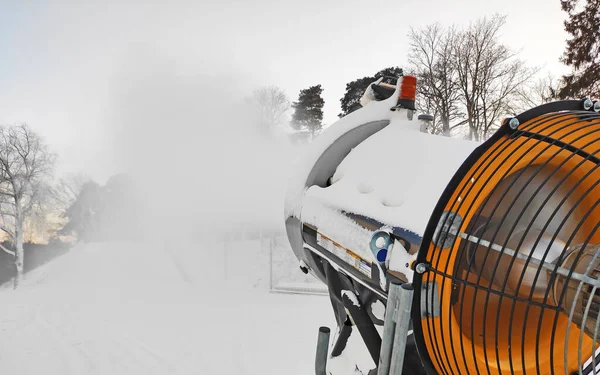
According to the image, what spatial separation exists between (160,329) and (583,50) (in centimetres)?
1713

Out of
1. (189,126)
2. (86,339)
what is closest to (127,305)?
(86,339)

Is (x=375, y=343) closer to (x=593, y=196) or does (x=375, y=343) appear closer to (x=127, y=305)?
(x=593, y=196)

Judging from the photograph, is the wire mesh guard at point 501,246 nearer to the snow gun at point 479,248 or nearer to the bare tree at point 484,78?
the snow gun at point 479,248

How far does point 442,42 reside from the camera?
18250 millimetres

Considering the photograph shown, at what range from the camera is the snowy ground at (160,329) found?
6.19 meters

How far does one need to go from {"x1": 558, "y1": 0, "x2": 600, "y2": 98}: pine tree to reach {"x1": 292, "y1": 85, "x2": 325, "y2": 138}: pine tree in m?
22.3

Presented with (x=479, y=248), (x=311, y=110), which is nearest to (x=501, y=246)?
(x=479, y=248)

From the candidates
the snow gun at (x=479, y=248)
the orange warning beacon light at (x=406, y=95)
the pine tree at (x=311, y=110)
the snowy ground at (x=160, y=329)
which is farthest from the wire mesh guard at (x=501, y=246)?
the pine tree at (x=311, y=110)

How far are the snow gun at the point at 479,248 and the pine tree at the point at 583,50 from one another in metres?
15.4

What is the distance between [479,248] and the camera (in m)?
1.21

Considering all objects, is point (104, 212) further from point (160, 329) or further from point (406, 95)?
point (406, 95)

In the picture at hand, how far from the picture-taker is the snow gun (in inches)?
36.9

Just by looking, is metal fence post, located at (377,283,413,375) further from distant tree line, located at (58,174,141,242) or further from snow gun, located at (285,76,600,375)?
distant tree line, located at (58,174,141,242)

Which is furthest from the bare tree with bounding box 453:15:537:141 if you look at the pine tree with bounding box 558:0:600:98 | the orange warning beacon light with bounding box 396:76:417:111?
A: the orange warning beacon light with bounding box 396:76:417:111
